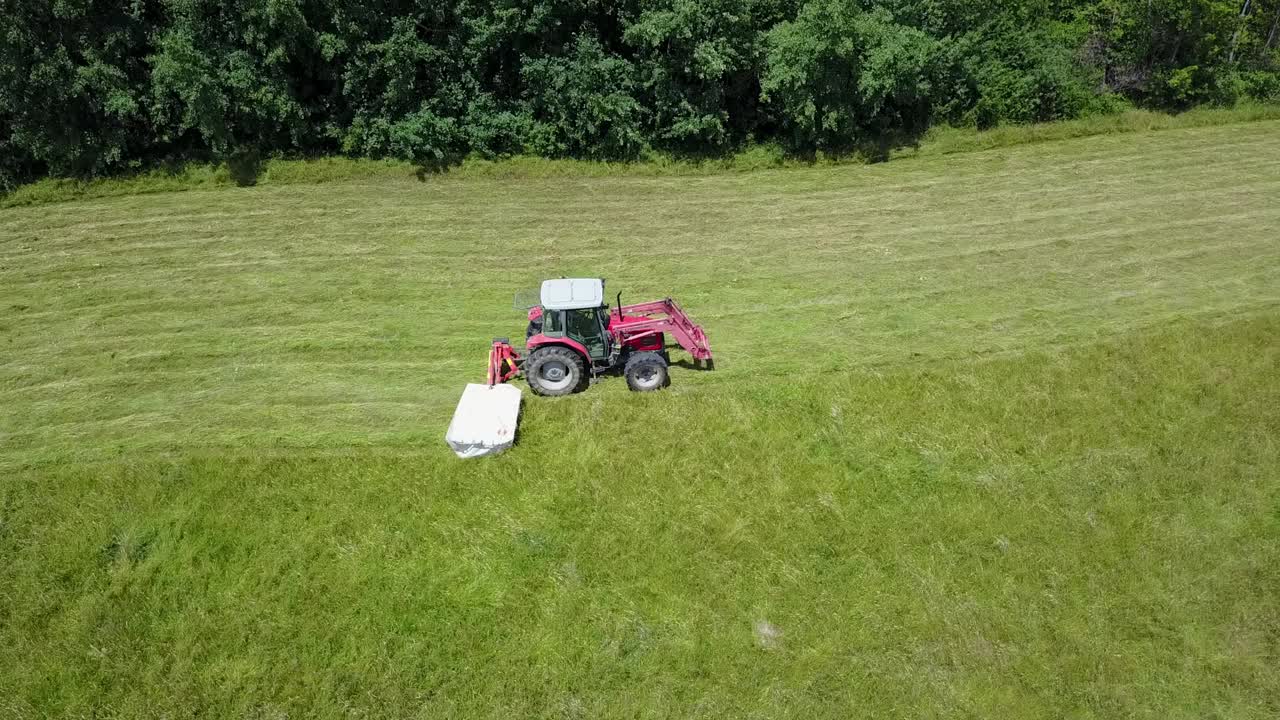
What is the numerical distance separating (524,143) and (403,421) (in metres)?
9.71

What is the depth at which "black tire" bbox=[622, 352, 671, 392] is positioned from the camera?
1202 centimetres

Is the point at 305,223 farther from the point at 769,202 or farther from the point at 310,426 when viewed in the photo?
the point at 769,202

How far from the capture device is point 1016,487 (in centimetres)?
1107

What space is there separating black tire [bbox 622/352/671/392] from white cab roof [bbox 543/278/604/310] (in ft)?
3.37

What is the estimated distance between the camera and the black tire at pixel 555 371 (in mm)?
11781

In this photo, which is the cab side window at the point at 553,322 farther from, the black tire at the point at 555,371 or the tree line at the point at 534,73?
the tree line at the point at 534,73

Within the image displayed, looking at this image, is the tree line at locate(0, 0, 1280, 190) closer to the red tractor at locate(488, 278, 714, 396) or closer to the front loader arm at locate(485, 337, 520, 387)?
the red tractor at locate(488, 278, 714, 396)

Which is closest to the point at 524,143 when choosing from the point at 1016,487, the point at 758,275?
the point at 758,275

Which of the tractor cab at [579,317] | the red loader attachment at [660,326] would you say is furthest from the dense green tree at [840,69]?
the tractor cab at [579,317]

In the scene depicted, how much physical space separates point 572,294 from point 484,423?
2334 mm

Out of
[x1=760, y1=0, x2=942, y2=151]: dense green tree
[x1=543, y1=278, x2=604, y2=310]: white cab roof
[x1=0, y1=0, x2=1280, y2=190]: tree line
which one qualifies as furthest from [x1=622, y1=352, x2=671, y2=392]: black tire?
[x1=760, y1=0, x2=942, y2=151]: dense green tree

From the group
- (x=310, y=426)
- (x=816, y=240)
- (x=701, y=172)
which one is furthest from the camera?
(x=701, y=172)

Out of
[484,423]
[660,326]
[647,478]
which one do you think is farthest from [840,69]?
[484,423]

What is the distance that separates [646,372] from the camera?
12.2 metres
